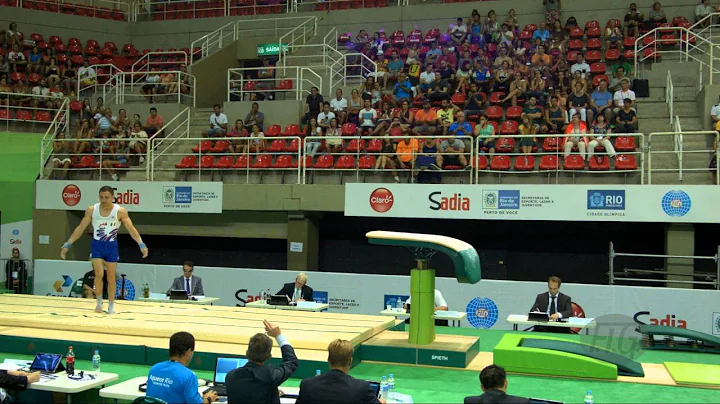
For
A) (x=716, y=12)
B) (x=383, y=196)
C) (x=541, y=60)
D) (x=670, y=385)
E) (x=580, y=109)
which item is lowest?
(x=670, y=385)

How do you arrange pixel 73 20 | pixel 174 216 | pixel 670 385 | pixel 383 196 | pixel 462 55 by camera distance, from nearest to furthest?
pixel 670 385, pixel 383 196, pixel 174 216, pixel 462 55, pixel 73 20

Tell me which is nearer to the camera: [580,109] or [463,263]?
[463,263]

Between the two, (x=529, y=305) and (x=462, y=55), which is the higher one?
(x=462, y=55)

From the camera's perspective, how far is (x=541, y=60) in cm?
1909

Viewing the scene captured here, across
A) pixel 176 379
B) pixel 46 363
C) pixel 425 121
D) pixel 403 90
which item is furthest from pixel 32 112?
pixel 176 379

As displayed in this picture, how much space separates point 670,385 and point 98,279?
740 centimetres

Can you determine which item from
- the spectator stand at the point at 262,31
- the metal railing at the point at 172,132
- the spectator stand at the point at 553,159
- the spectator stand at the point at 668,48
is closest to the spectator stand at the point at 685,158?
the spectator stand at the point at 553,159

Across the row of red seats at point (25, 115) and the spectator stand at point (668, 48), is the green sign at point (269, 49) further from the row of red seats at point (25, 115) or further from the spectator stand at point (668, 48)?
the spectator stand at point (668, 48)

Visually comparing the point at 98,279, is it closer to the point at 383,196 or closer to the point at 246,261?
the point at 383,196

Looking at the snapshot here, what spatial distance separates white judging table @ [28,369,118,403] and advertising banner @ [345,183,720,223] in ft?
29.9

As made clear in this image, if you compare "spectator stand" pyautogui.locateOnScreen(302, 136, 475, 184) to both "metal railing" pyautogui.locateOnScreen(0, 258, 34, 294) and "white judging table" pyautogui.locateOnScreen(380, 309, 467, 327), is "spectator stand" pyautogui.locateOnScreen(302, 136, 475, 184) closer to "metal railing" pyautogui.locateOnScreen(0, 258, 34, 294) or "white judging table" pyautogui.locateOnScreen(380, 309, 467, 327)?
"white judging table" pyautogui.locateOnScreen(380, 309, 467, 327)

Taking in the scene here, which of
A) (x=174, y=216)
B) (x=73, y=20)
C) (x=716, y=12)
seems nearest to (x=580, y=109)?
(x=716, y=12)

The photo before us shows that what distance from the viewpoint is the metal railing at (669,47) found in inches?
711

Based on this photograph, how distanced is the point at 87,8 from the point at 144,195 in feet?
41.5
